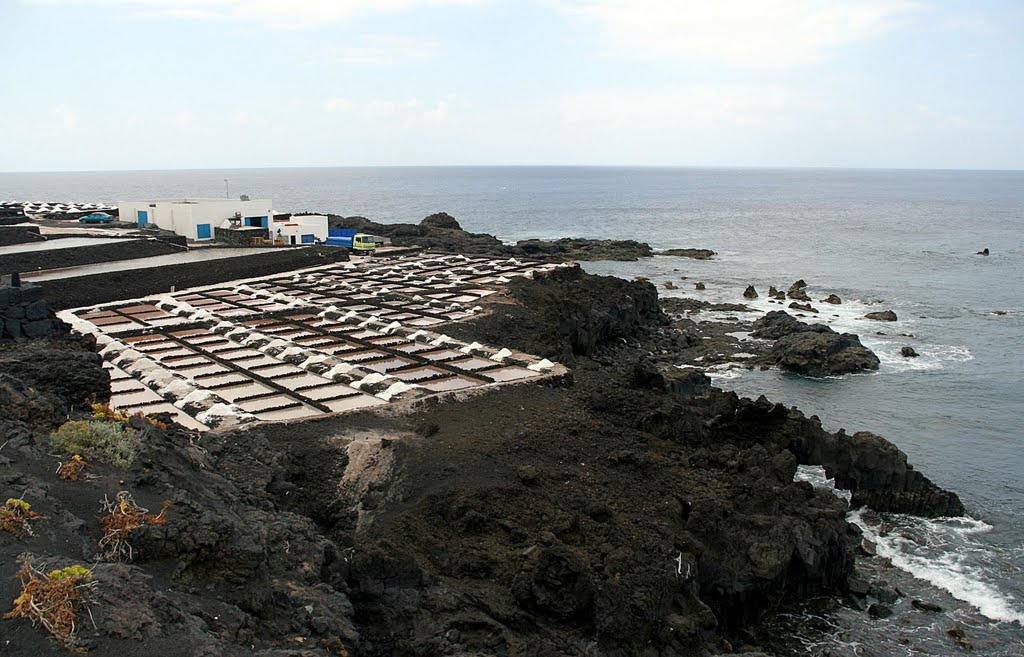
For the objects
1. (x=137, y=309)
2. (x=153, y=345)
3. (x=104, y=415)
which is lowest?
(x=153, y=345)

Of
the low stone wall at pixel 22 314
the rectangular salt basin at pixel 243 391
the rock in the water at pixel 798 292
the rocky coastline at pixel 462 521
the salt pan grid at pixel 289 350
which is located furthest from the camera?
the rock in the water at pixel 798 292

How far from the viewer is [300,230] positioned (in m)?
68.4

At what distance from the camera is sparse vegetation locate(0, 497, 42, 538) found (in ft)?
36.8

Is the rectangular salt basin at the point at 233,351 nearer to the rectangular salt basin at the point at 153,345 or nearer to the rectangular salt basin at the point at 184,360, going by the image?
the rectangular salt basin at the point at 184,360

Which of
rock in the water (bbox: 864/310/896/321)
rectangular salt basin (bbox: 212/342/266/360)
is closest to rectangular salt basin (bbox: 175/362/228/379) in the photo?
rectangular salt basin (bbox: 212/342/266/360)

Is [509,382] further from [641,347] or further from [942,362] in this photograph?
[942,362]

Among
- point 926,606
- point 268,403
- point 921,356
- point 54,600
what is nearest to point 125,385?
point 268,403

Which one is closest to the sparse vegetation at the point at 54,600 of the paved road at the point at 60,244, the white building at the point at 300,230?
the paved road at the point at 60,244

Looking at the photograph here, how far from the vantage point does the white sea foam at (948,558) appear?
23.8 meters

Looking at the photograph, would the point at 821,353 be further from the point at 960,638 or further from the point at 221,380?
the point at 221,380

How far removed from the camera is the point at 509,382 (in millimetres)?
30188

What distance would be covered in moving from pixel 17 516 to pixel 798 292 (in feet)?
225

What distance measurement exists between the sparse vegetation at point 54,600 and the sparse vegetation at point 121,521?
5.53ft

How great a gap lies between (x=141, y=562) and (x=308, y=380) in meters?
18.2
